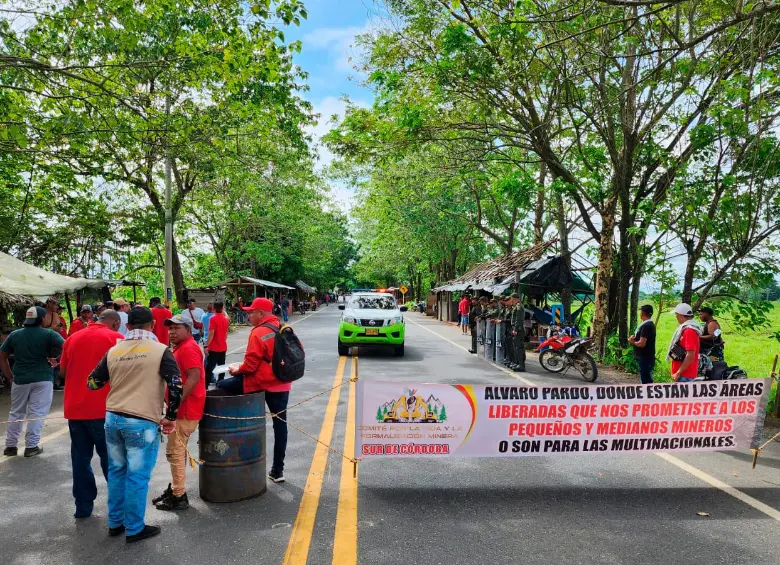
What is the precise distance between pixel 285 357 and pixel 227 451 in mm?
953

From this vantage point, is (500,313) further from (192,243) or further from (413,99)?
(192,243)

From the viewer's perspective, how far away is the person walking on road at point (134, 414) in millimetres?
3963

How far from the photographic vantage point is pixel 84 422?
14.7 ft

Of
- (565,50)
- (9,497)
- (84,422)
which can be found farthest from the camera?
(565,50)

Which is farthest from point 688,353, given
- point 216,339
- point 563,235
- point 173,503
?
point 563,235

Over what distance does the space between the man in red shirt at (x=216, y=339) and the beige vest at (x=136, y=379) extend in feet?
18.6

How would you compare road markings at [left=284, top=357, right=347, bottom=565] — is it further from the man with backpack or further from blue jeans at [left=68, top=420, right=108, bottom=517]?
blue jeans at [left=68, top=420, right=108, bottom=517]

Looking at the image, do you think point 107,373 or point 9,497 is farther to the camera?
point 9,497

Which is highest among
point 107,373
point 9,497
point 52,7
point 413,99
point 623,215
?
point 413,99

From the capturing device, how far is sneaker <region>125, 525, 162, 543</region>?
3900mm

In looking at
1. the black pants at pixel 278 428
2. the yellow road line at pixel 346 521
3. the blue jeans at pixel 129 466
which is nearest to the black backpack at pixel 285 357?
the black pants at pixel 278 428

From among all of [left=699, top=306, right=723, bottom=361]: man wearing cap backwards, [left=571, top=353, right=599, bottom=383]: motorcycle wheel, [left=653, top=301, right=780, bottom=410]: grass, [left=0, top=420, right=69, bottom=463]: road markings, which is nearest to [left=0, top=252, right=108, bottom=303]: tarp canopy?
[left=0, top=420, right=69, bottom=463]: road markings

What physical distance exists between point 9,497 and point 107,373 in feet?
6.03

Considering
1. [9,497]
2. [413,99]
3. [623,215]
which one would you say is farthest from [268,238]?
[9,497]
